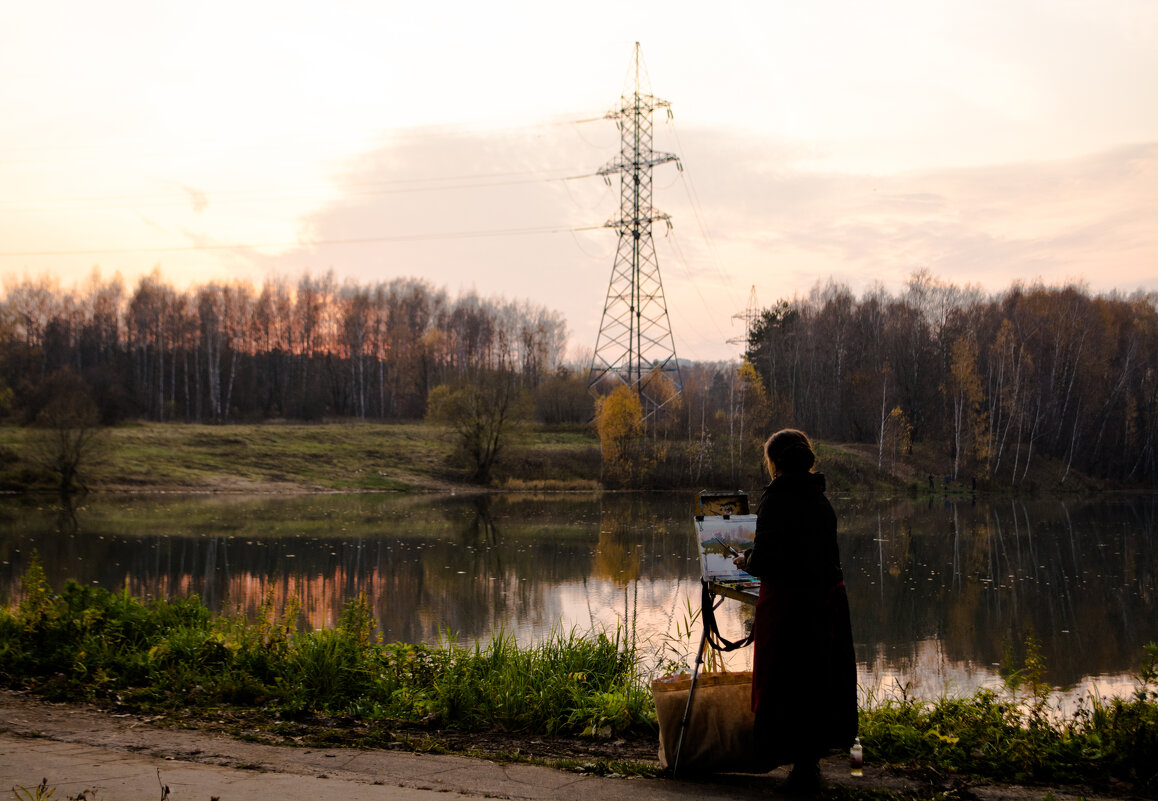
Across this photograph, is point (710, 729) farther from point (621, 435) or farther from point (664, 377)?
point (664, 377)

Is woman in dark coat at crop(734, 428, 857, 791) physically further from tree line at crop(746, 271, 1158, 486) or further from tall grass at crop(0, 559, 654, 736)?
tree line at crop(746, 271, 1158, 486)

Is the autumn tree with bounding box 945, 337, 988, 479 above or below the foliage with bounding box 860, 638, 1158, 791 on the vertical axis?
above

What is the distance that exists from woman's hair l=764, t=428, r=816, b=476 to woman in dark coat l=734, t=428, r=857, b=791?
2.1 inches

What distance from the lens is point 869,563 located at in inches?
830

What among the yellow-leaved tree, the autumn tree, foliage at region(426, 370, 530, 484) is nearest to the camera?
foliage at region(426, 370, 530, 484)

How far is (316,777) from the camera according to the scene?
5.09m

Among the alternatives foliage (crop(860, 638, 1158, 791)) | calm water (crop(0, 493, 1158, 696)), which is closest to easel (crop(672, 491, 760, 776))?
foliage (crop(860, 638, 1158, 791))

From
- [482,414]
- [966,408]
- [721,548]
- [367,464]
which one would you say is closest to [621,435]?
[482,414]

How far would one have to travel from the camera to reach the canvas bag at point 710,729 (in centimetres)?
509

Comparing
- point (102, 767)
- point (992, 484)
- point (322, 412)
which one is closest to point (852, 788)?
point (102, 767)

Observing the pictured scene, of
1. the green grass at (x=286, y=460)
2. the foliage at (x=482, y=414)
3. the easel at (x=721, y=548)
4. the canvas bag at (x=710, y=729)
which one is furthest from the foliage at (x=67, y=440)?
the canvas bag at (x=710, y=729)

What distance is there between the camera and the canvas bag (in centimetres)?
509

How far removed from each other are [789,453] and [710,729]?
5.58 ft

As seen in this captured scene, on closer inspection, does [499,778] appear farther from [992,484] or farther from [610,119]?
[992,484]
